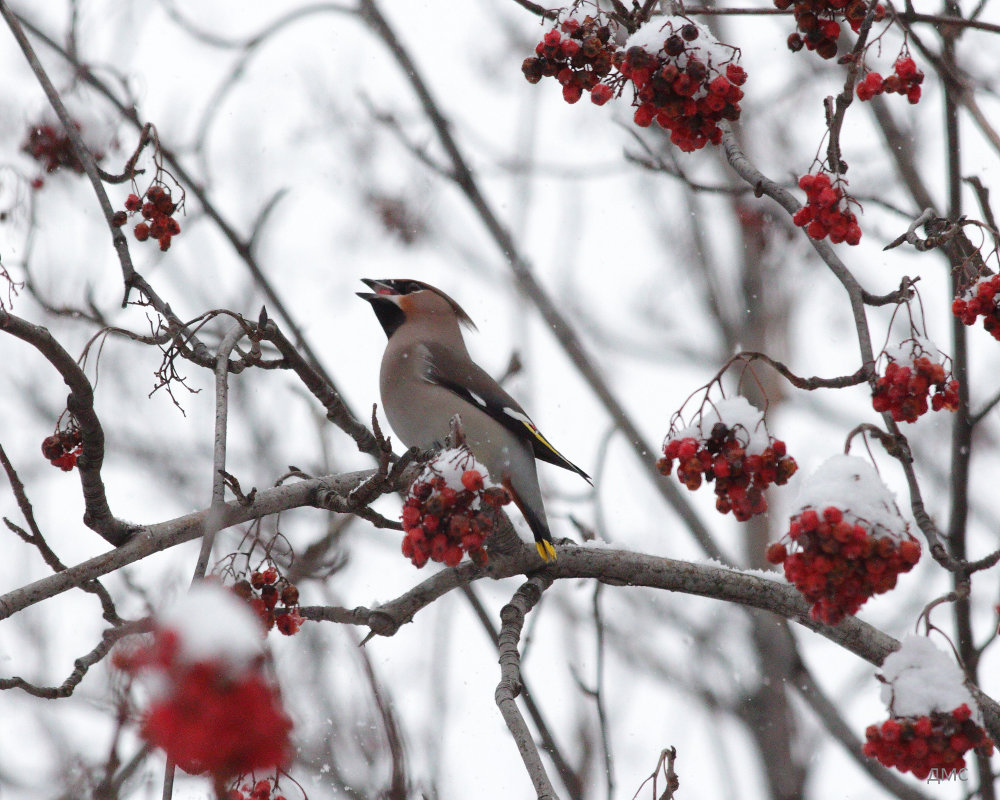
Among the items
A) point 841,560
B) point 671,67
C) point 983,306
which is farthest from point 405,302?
point 841,560

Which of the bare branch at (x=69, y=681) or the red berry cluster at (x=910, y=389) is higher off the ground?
the red berry cluster at (x=910, y=389)

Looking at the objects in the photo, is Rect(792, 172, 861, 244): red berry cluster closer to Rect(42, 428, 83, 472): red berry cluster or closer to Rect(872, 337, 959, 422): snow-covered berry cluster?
Rect(872, 337, 959, 422): snow-covered berry cluster

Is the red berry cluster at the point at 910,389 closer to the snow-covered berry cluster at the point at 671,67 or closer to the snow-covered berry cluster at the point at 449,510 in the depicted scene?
the snow-covered berry cluster at the point at 671,67

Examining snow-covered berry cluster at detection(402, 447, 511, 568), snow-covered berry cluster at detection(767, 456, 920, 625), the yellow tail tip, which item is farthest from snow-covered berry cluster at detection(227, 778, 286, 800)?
snow-covered berry cluster at detection(767, 456, 920, 625)

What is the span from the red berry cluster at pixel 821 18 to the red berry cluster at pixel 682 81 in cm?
16

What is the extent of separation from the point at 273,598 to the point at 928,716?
4.94ft

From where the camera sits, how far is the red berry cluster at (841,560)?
6.42ft

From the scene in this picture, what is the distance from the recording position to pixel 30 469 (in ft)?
28.2

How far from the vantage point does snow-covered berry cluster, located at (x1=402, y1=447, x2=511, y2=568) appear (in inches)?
95.5

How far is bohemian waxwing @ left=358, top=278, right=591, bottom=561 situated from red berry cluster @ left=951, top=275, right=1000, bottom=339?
197 cm

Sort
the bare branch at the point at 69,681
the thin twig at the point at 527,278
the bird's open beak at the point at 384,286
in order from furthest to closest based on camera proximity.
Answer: the bird's open beak at the point at 384,286
the thin twig at the point at 527,278
the bare branch at the point at 69,681

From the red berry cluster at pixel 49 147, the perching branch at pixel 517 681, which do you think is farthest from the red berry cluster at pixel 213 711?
the red berry cluster at pixel 49 147

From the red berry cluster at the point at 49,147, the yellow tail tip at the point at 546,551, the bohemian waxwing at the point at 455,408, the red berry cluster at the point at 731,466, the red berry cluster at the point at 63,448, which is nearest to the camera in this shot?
the red berry cluster at the point at 731,466

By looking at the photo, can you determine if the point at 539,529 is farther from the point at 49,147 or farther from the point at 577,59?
the point at 49,147
